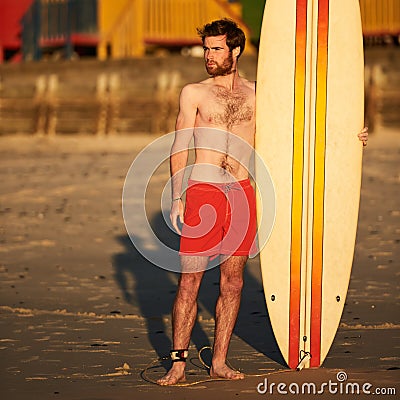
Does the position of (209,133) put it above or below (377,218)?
above

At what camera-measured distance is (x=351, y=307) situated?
7754 mm

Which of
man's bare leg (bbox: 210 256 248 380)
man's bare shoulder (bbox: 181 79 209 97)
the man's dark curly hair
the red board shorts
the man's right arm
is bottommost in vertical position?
man's bare leg (bbox: 210 256 248 380)

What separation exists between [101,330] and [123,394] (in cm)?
160

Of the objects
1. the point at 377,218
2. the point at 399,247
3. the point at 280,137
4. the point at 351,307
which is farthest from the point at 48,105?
the point at 280,137

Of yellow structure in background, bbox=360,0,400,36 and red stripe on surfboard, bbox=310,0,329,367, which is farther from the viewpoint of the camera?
yellow structure in background, bbox=360,0,400,36

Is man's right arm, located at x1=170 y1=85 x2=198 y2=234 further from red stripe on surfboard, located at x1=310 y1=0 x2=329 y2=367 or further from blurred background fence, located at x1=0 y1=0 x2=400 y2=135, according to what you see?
blurred background fence, located at x1=0 y1=0 x2=400 y2=135

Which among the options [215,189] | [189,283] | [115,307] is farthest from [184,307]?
[115,307]

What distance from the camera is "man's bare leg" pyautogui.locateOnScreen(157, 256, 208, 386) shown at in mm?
5691

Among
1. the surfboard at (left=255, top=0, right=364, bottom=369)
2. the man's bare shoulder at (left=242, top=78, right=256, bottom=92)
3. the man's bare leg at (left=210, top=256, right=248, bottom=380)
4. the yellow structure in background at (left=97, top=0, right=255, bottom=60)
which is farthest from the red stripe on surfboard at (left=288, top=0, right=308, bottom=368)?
the yellow structure in background at (left=97, top=0, right=255, bottom=60)

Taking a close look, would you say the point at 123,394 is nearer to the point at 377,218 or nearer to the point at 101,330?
the point at 101,330

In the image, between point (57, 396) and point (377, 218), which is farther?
point (377, 218)

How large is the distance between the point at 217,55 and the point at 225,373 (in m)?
1.55

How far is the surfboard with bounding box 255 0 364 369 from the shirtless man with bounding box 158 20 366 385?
0.24 meters

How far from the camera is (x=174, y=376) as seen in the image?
5.71 metres
